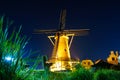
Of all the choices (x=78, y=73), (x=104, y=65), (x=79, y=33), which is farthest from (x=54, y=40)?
(x=78, y=73)

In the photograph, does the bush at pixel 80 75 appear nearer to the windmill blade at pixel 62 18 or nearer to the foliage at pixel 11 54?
the foliage at pixel 11 54

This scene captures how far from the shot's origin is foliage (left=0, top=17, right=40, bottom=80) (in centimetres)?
466

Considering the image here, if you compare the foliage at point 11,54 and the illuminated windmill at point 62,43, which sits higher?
the illuminated windmill at point 62,43

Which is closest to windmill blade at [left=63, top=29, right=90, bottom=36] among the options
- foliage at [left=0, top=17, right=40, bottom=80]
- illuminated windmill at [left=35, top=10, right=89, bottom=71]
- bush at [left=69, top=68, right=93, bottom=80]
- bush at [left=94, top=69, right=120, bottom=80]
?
illuminated windmill at [left=35, top=10, right=89, bottom=71]

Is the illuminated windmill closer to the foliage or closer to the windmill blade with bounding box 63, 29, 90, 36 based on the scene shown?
the windmill blade with bounding box 63, 29, 90, 36

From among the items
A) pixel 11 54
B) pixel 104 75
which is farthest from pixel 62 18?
pixel 11 54

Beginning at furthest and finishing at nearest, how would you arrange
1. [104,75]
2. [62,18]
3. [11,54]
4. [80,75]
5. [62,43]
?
[62,18] < [62,43] < [104,75] < [80,75] < [11,54]

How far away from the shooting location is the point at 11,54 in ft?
15.3

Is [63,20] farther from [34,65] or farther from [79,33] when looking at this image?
[34,65]

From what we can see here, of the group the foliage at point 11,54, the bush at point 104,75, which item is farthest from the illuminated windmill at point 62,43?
the foliage at point 11,54

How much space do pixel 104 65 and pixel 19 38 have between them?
38.6m

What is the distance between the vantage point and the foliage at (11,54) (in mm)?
4660

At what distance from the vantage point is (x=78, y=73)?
54.1 feet

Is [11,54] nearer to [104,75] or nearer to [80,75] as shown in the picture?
[80,75]
